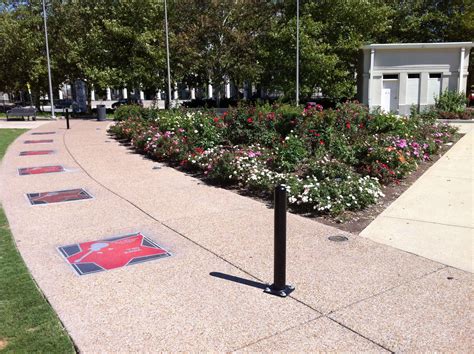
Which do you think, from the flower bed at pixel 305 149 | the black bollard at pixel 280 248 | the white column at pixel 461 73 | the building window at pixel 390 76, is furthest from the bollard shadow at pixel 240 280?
the building window at pixel 390 76

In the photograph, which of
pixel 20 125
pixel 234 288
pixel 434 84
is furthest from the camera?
pixel 434 84

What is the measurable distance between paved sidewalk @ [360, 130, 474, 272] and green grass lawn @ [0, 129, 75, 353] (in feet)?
12.4

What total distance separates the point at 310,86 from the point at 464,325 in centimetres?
2947

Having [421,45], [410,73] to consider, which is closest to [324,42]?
[410,73]

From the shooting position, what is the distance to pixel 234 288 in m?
4.47

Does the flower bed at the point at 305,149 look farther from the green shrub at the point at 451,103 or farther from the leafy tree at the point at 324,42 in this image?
the leafy tree at the point at 324,42

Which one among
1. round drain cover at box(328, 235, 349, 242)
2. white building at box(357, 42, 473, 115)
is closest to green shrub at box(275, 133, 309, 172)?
round drain cover at box(328, 235, 349, 242)

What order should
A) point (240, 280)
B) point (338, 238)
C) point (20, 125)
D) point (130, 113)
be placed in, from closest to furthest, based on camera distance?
point (240, 280), point (338, 238), point (130, 113), point (20, 125)

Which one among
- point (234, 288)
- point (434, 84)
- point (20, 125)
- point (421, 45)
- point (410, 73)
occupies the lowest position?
point (234, 288)

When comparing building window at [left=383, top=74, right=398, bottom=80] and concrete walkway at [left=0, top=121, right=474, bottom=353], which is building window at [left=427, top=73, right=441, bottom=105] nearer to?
building window at [left=383, top=74, right=398, bottom=80]

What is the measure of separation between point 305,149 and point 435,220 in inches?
148

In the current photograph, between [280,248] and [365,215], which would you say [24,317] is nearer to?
[280,248]

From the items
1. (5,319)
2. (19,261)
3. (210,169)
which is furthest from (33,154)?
Answer: (5,319)

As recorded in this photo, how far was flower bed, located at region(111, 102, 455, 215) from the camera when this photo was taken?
7410 millimetres
